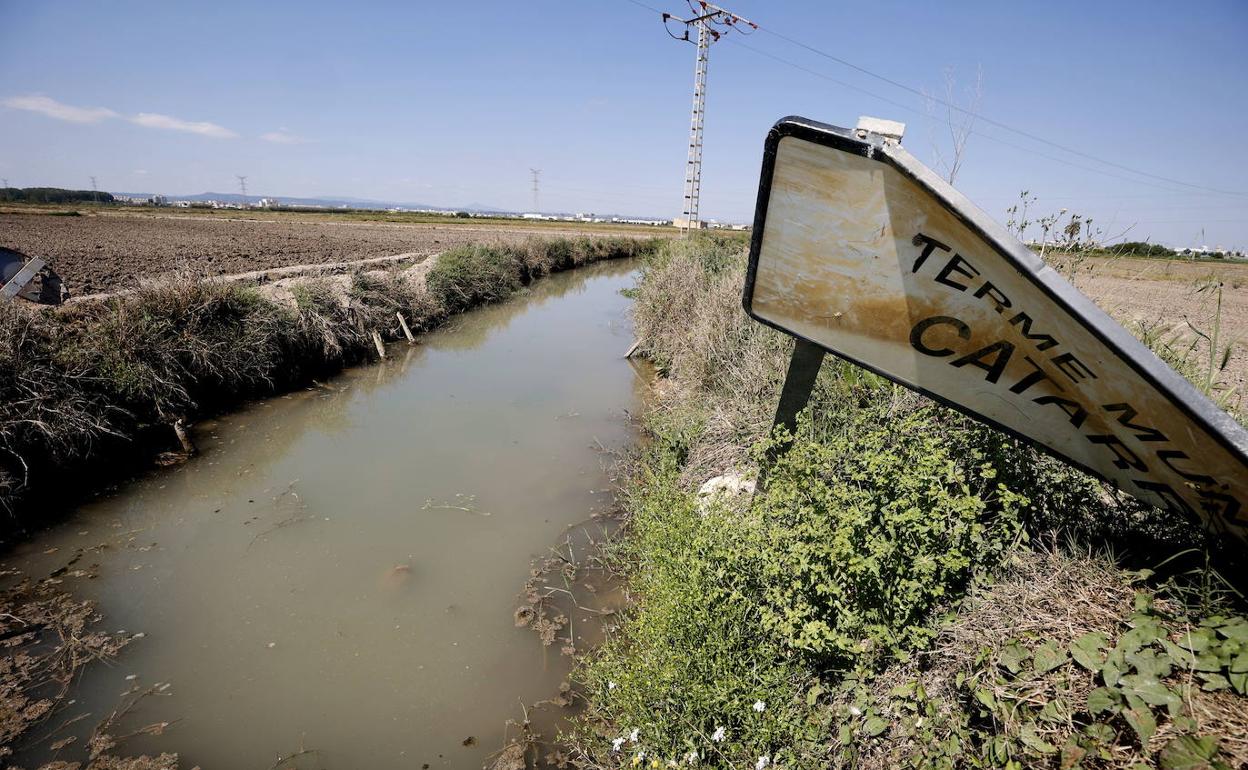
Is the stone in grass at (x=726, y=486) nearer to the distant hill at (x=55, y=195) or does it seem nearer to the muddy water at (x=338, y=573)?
the muddy water at (x=338, y=573)

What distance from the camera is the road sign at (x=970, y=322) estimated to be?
1.45m

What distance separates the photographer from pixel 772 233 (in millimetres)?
2229

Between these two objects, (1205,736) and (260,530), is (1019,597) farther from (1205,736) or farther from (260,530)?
(260,530)

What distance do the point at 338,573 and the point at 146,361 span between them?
190 inches

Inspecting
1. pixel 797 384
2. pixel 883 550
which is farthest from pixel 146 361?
pixel 883 550

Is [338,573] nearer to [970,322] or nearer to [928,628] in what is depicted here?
[928,628]

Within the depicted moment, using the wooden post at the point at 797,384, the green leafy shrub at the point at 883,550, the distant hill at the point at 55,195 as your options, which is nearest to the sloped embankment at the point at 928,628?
the green leafy shrub at the point at 883,550

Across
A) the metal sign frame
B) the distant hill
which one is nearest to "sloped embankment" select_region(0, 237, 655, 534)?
the metal sign frame

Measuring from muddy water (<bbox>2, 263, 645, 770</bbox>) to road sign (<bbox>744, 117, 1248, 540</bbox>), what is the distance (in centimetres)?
326

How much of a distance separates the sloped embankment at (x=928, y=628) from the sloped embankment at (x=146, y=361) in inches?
250

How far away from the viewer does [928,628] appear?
89.1 inches

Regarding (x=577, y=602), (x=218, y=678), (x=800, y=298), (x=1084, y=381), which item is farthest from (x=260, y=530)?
(x=1084, y=381)

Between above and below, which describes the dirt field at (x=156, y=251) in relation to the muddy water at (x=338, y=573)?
above

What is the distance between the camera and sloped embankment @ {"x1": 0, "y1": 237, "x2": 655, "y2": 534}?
17.3 feet
